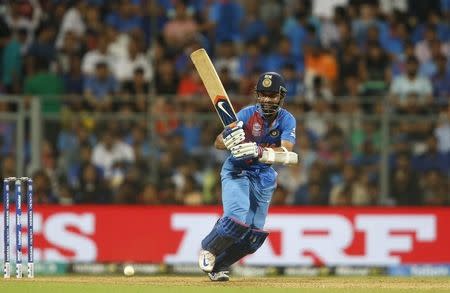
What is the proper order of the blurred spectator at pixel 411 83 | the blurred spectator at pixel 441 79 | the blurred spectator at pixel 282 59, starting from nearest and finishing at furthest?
the blurred spectator at pixel 411 83, the blurred spectator at pixel 441 79, the blurred spectator at pixel 282 59

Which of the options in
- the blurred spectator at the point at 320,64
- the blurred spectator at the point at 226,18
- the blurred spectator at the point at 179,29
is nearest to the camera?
the blurred spectator at the point at 320,64

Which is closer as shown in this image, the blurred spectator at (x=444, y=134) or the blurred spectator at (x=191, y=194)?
the blurred spectator at (x=444, y=134)

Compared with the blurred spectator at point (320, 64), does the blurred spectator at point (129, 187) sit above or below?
below

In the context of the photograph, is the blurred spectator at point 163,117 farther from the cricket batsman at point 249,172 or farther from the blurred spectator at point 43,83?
the cricket batsman at point 249,172

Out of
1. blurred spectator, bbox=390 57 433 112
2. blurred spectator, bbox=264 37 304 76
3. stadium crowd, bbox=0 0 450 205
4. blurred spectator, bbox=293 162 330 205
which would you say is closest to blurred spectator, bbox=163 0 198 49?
stadium crowd, bbox=0 0 450 205

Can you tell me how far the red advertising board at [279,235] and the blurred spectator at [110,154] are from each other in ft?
1.91

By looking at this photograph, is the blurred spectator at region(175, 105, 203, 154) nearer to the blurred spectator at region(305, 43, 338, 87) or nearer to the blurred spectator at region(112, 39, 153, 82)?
the blurred spectator at region(112, 39, 153, 82)

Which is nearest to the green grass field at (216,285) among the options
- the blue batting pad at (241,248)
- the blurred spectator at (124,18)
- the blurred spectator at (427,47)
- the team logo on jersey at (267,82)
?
the blue batting pad at (241,248)

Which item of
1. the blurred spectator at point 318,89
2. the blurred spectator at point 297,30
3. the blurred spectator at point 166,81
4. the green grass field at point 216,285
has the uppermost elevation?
the blurred spectator at point 297,30

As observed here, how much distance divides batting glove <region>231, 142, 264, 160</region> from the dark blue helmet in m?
0.50

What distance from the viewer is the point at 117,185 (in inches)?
628

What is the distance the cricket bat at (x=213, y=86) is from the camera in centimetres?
1120

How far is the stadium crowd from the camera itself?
15852 mm

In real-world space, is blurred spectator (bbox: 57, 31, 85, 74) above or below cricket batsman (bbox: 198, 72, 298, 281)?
above
